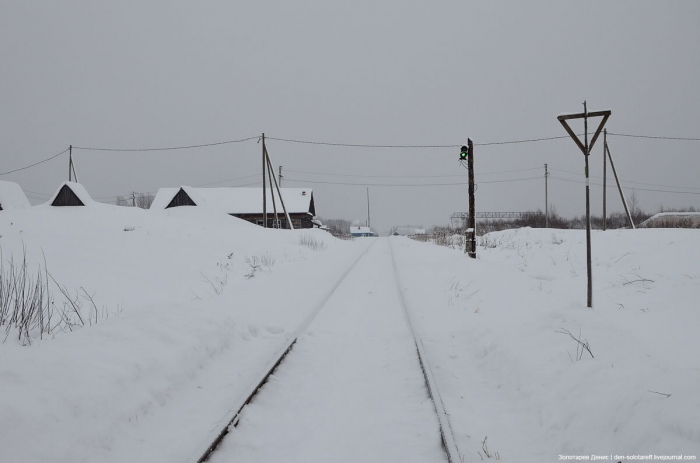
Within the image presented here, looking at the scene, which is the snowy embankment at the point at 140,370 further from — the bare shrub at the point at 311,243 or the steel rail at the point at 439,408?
the bare shrub at the point at 311,243

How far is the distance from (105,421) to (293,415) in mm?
1520

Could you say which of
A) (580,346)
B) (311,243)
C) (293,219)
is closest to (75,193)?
(311,243)

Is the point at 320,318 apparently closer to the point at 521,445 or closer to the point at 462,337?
the point at 462,337

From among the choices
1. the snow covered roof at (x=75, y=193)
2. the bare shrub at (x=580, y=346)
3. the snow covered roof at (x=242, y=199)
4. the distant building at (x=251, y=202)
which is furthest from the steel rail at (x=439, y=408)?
the snow covered roof at (x=242, y=199)

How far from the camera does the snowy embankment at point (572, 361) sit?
2.81 meters

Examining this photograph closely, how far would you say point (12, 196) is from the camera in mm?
37562

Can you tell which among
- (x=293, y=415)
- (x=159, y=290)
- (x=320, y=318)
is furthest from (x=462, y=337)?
(x=159, y=290)

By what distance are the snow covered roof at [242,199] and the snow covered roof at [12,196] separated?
13017mm

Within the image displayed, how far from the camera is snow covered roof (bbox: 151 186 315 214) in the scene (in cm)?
5100

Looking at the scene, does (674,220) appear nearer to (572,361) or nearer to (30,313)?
(572,361)

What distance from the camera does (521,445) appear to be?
3.03 m

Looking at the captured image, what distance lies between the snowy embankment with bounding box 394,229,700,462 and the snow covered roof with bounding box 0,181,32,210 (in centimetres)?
4165

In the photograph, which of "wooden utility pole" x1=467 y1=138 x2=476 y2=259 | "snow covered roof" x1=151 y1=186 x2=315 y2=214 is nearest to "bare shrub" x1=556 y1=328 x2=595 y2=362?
"wooden utility pole" x1=467 y1=138 x2=476 y2=259

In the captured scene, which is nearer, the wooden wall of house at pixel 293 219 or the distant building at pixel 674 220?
the distant building at pixel 674 220
